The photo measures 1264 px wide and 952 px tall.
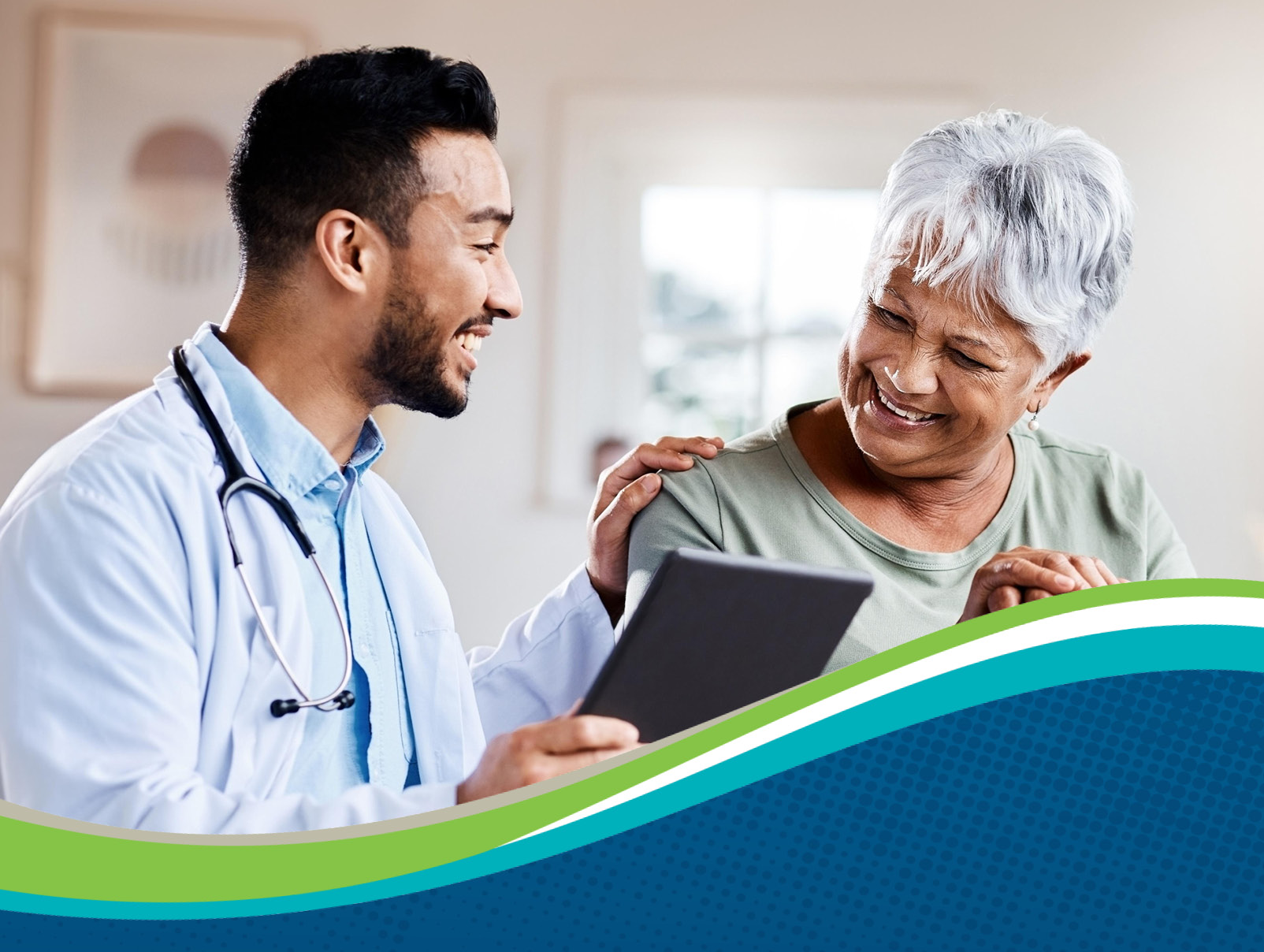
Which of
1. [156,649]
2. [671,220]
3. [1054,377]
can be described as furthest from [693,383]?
[156,649]

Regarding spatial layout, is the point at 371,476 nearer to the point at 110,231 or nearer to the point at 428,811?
the point at 428,811

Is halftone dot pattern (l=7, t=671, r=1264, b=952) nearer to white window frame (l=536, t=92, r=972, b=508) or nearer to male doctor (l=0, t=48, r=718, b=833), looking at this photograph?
male doctor (l=0, t=48, r=718, b=833)

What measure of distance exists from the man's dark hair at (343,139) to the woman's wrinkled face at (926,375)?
1.50 feet

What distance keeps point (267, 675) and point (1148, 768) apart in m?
0.69

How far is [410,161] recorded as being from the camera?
1.22 meters

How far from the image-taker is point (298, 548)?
1156 millimetres

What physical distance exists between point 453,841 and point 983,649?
0.38 m

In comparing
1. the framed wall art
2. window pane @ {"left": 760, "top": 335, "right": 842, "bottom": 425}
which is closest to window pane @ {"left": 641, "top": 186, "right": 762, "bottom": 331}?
window pane @ {"left": 760, "top": 335, "right": 842, "bottom": 425}

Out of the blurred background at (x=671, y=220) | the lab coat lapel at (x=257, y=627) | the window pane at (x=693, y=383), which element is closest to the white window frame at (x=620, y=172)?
the blurred background at (x=671, y=220)

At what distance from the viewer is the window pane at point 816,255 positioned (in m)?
3.40

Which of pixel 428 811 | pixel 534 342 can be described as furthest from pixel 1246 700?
pixel 534 342

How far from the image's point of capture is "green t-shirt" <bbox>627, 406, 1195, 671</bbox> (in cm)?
124

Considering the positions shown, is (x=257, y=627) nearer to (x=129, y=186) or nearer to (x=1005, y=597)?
(x=1005, y=597)

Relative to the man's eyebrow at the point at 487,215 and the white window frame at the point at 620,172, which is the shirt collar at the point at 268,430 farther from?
the white window frame at the point at 620,172
